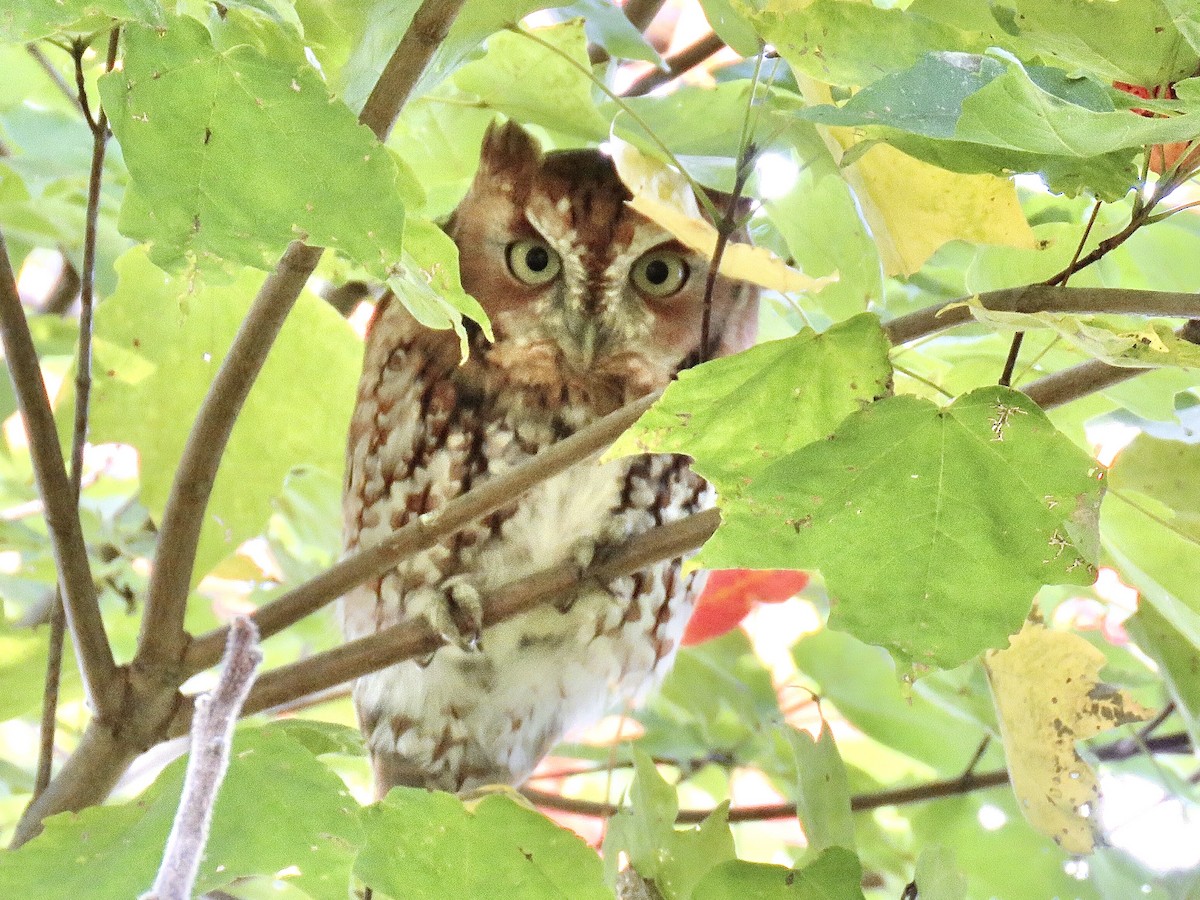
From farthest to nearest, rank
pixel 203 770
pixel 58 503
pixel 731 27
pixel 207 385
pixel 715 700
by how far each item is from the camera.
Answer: pixel 715 700
pixel 207 385
pixel 58 503
pixel 731 27
pixel 203 770

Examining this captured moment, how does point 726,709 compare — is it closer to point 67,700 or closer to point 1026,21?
point 67,700

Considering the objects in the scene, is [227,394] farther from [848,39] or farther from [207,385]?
[848,39]

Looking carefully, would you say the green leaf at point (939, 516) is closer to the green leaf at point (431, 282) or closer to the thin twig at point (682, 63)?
the green leaf at point (431, 282)

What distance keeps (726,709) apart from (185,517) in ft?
2.42

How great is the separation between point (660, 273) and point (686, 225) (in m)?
0.60

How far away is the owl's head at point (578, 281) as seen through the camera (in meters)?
1.17

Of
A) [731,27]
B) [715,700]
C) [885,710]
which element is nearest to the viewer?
[731,27]

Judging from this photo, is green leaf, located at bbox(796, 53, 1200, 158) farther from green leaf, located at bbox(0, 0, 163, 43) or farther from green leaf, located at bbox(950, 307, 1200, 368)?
green leaf, located at bbox(0, 0, 163, 43)

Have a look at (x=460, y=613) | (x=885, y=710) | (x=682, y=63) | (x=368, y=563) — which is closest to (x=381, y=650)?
(x=368, y=563)

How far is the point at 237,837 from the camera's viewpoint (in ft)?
1.86

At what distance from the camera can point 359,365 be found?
→ 91cm

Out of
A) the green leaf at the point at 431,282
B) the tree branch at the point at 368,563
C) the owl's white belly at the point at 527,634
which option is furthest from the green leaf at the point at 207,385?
the green leaf at the point at 431,282

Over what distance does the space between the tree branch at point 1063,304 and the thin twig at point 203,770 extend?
0.30m

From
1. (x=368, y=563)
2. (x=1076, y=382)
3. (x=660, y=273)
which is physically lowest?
(x=660, y=273)
